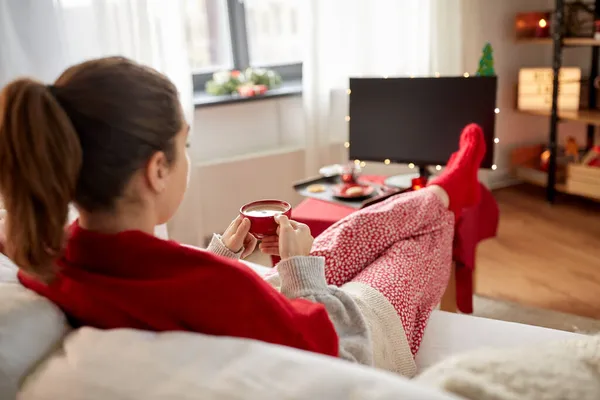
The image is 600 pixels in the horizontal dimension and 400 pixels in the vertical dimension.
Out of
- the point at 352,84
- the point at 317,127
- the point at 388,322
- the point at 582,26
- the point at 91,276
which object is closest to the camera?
the point at 91,276

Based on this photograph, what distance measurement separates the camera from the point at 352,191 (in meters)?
2.25

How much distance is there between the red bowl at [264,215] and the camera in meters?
1.30

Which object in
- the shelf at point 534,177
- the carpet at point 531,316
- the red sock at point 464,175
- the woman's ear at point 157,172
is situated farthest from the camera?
the shelf at point 534,177

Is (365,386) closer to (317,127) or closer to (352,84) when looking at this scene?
(352,84)

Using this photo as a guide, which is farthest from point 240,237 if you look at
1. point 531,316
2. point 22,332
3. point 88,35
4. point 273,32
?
point 273,32

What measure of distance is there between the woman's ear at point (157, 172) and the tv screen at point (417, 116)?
170 centimetres

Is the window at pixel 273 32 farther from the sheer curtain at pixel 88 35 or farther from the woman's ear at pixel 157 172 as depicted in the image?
the woman's ear at pixel 157 172

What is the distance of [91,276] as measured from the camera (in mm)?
873

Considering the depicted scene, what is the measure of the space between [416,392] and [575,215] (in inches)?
121

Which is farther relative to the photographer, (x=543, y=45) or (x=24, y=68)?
(x=543, y=45)

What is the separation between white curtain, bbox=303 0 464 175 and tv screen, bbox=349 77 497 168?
1.92ft

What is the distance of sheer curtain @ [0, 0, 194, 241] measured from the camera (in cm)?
234

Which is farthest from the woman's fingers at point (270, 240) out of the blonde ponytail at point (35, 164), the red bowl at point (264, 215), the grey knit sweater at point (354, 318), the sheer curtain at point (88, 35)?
the sheer curtain at point (88, 35)

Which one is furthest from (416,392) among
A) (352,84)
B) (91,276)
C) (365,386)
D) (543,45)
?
(543,45)
